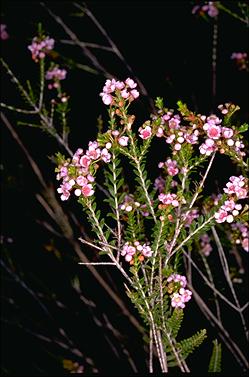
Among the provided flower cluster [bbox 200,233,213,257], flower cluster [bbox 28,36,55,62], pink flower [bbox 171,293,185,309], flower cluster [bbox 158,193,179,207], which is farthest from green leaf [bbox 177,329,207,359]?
flower cluster [bbox 28,36,55,62]

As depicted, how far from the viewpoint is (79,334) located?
3.79 meters

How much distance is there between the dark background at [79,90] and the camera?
390 cm

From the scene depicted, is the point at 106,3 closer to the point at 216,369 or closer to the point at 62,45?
the point at 62,45

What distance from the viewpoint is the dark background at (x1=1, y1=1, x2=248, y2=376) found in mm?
3902

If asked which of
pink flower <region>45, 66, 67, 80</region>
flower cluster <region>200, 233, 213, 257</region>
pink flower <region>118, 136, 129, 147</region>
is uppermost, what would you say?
pink flower <region>45, 66, 67, 80</region>

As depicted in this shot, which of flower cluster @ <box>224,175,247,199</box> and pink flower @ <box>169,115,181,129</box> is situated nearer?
flower cluster @ <box>224,175,247,199</box>

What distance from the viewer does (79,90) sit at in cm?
429

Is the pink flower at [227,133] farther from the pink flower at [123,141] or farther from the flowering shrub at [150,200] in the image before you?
the pink flower at [123,141]

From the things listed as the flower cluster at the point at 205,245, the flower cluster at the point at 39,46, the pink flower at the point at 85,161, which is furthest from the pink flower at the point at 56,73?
the pink flower at the point at 85,161

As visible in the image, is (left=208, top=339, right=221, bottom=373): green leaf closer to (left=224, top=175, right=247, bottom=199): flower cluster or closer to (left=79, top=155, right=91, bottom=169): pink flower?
(left=224, top=175, right=247, bottom=199): flower cluster

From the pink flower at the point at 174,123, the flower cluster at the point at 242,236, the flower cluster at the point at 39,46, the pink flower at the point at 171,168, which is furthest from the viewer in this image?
the flower cluster at the point at 39,46

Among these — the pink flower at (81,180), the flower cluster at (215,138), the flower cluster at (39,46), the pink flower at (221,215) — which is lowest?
the pink flower at (221,215)

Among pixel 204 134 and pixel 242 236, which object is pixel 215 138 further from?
pixel 242 236

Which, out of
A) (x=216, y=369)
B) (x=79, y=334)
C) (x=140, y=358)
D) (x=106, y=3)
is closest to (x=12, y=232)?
(x=79, y=334)
